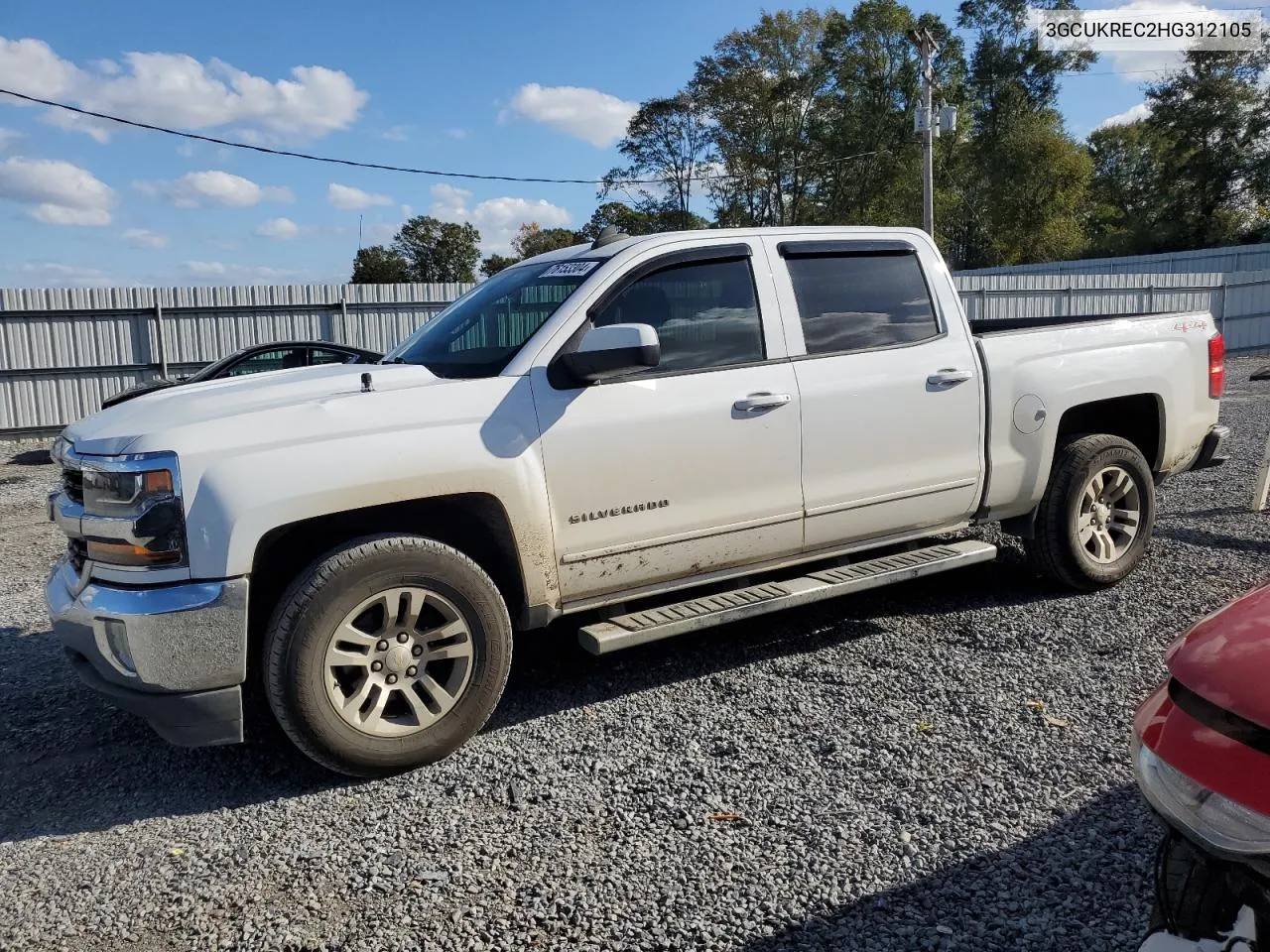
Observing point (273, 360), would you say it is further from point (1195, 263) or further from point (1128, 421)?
point (1195, 263)

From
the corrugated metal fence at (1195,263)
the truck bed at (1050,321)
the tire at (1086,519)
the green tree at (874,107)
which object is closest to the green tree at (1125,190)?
the green tree at (874,107)

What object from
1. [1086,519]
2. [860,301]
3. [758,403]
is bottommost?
[1086,519]

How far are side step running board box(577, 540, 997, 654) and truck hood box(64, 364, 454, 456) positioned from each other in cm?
121

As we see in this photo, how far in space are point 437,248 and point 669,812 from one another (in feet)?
197

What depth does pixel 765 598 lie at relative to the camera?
4.29m

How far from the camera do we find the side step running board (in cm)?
397

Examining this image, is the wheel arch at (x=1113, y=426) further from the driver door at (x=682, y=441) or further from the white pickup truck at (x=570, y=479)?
the driver door at (x=682, y=441)

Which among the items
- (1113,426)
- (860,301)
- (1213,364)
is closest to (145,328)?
(860,301)

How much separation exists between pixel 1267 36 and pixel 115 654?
53948 mm

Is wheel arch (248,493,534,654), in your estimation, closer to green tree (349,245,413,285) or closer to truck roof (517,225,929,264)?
truck roof (517,225,929,264)

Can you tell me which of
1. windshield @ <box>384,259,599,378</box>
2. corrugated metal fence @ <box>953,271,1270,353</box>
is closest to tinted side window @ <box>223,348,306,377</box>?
windshield @ <box>384,259,599,378</box>

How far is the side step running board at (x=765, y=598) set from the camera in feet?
13.0

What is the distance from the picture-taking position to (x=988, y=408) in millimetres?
4949

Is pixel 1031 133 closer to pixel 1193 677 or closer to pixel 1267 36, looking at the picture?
pixel 1267 36
